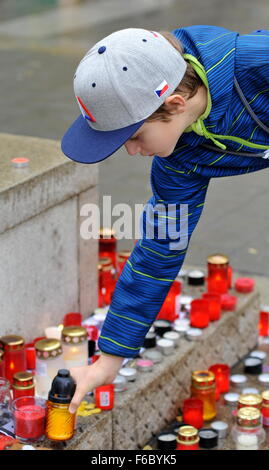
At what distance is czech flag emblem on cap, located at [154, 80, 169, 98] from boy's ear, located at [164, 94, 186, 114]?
26 millimetres

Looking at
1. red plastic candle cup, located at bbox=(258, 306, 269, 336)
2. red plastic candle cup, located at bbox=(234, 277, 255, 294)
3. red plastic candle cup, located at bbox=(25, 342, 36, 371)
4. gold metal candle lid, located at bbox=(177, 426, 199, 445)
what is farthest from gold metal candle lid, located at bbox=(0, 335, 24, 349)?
red plastic candle cup, located at bbox=(258, 306, 269, 336)

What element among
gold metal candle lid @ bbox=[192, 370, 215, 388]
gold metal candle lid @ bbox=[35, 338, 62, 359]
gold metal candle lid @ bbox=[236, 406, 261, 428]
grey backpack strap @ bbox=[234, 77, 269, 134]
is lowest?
gold metal candle lid @ bbox=[236, 406, 261, 428]

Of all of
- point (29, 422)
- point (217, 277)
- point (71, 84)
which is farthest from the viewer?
point (71, 84)

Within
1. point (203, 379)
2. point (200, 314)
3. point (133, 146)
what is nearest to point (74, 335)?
point (203, 379)

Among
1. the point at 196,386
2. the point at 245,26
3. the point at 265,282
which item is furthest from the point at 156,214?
the point at 245,26

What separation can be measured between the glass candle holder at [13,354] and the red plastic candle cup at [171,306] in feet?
2.35

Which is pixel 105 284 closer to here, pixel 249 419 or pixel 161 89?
pixel 249 419

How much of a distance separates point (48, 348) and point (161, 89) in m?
1.45

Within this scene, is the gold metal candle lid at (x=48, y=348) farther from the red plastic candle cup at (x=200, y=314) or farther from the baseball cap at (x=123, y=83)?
the baseball cap at (x=123, y=83)

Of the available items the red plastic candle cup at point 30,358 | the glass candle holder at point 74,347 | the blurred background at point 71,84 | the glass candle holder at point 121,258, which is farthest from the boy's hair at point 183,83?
the blurred background at point 71,84

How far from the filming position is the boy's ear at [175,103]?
2273 millimetres

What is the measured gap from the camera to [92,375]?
2.56m

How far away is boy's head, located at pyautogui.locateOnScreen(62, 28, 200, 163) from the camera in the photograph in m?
2.20

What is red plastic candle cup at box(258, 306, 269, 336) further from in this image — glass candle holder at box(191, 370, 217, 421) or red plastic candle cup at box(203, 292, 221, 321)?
glass candle holder at box(191, 370, 217, 421)
